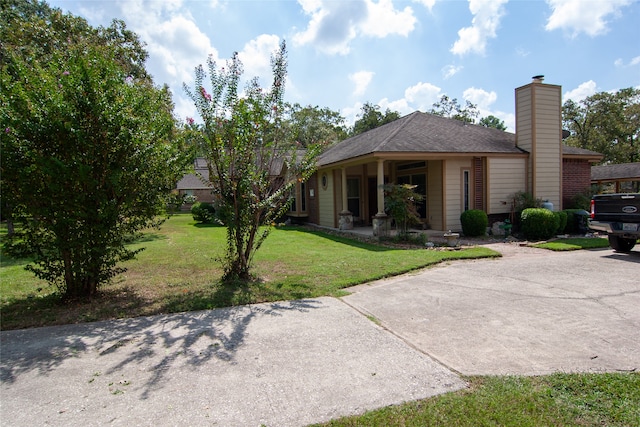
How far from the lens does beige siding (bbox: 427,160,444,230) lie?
519 inches

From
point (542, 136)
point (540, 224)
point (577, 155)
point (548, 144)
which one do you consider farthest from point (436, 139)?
point (577, 155)

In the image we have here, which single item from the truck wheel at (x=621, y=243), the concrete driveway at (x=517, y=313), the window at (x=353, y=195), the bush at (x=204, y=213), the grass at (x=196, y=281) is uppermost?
the window at (x=353, y=195)

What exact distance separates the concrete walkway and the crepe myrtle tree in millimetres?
1285

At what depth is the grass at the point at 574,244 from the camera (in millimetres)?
10008

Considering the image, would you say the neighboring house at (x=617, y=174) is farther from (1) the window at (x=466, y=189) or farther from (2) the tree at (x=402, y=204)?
(2) the tree at (x=402, y=204)

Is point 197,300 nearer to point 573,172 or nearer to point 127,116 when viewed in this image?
point 127,116

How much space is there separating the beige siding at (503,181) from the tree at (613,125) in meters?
31.9

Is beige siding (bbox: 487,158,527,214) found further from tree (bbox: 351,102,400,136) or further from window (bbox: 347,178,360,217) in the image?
tree (bbox: 351,102,400,136)

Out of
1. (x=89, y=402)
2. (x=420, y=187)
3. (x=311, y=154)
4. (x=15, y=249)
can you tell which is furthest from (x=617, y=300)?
(x=420, y=187)

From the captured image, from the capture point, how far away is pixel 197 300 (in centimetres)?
565

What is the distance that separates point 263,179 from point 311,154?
36.7 inches

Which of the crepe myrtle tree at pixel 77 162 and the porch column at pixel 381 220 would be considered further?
the porch column at pixel 381 220

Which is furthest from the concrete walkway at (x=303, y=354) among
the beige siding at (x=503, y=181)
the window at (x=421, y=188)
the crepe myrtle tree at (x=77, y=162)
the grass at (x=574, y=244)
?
the window at (x=421, y=188)

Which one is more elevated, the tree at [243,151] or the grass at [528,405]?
the tree at [243,151]
